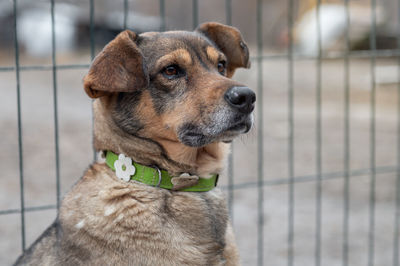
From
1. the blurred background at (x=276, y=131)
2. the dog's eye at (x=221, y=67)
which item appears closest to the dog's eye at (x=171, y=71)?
the dog's eye at (x=221, y=67)

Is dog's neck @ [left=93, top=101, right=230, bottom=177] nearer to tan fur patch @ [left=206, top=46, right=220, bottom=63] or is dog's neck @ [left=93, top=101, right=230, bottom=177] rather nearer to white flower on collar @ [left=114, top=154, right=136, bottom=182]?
white flower on collar @ [left=114, top=154, right=136, bottom=182]

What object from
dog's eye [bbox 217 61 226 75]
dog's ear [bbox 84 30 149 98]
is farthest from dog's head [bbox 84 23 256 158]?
dog's eye [bbox 217 61 226 75]

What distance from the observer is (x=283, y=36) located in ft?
67.3

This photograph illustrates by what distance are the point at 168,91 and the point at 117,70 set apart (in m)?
0.31

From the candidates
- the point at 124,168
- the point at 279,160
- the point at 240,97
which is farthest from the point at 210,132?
the point at 279,160

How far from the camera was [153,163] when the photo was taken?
2984 mm

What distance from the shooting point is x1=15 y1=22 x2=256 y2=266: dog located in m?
2.78

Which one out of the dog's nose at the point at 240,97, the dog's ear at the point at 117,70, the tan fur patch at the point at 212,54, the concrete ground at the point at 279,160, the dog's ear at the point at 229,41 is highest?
the dog's ear at the point at 229,41

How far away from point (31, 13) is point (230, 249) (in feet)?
52.5

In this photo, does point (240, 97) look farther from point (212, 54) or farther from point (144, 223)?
point (144, 223)

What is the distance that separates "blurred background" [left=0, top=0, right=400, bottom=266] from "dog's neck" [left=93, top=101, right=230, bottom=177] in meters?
0.65

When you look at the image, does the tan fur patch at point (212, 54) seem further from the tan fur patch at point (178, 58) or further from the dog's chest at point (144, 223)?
the dog's chest at point (144, 223)

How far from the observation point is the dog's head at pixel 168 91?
281cm

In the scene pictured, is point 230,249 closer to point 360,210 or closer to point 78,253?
point 78,253
